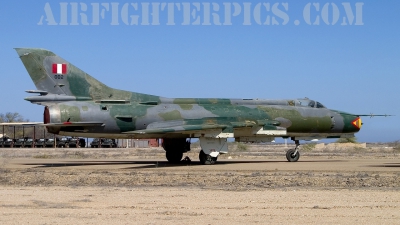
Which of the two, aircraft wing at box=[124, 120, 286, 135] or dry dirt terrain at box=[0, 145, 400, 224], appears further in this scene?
aircraft wing at box=[124, 120, 286, 135]

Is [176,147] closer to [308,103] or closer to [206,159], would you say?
[206,159]

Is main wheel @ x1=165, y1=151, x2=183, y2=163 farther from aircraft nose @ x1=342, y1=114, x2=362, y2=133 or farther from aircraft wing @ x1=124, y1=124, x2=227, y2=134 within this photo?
aircraft nose @ x1=342, y1=114, x2=362, y2=133

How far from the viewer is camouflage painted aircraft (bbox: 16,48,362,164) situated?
79.0 feet

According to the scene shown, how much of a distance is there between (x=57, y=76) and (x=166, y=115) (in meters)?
4.88

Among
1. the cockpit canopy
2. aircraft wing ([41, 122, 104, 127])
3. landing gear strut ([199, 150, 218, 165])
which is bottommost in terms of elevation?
landing gear strut ([199, 150, 218, 165])

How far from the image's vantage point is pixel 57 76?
2444 centimetres

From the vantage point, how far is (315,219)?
982 cm

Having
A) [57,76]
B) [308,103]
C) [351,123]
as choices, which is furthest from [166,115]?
[351,123]

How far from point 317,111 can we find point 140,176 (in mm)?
12262

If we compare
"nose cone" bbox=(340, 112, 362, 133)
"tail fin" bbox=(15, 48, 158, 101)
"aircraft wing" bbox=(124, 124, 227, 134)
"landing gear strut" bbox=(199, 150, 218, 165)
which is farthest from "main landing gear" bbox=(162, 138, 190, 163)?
"nose cone" bbox=(340, 112, 362, 133)

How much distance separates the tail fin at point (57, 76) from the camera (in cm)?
2428

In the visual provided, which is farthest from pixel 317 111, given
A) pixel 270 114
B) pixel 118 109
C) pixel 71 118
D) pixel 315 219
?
pixel 315 219

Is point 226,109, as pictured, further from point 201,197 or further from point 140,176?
point 201,197

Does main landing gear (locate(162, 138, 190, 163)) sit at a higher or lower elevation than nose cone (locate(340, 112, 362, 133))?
lower
